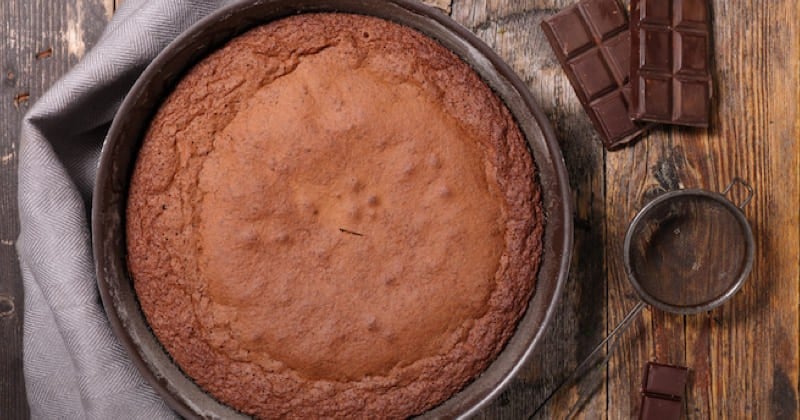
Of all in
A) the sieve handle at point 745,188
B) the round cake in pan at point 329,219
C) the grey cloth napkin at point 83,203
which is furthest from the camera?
the sieve handle at point 745,188

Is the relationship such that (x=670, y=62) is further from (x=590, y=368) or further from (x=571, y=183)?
(x=590, y=368)

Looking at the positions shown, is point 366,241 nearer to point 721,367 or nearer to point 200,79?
point 200,79

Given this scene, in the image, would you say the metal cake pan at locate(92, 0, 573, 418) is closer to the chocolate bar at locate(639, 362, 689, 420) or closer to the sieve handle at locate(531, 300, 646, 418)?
the sieve handle at locate(531, 300, 646, 418)

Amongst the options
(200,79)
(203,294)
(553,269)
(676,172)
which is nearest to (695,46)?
(676,172)

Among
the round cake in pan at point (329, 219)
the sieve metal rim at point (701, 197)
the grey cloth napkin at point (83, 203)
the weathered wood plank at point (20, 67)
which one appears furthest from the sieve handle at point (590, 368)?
the weathered wood plank at point (20, 67)

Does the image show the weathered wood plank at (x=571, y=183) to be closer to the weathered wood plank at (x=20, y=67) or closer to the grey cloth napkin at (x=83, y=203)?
the grey cloth napkin at (x=83, y=203)

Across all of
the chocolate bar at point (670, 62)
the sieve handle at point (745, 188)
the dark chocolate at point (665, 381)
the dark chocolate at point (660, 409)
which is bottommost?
the dark chocolate at point (660, 409)
